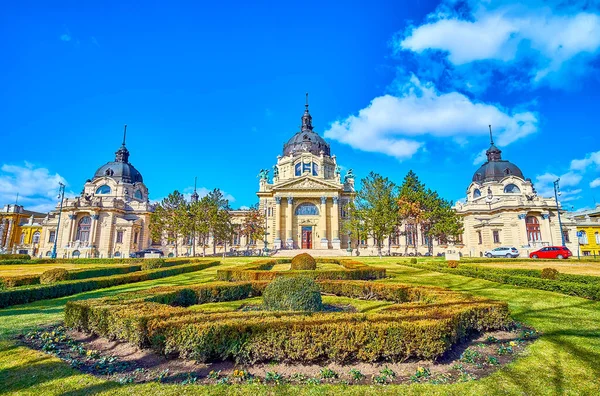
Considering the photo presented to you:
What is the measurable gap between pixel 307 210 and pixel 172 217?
860 inches

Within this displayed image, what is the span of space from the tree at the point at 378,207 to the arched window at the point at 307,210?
1241 cm

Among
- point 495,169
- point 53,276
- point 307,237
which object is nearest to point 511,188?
point 495,169

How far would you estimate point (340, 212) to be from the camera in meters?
55.4

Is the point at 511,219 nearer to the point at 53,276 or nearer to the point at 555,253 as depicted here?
the point at 555,253

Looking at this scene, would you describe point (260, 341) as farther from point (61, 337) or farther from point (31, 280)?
point (31, 280)

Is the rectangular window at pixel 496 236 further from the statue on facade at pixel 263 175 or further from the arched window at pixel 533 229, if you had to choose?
the statue on facade at pixel 263 175

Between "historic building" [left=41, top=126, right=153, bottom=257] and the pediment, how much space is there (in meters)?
25.5

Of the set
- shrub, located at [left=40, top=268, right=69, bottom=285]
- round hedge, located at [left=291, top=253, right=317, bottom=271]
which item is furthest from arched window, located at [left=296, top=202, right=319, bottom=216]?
shrub, located at [left=40, top=268, right=69, bottom=285]

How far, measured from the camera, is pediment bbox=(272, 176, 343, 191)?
53.4m

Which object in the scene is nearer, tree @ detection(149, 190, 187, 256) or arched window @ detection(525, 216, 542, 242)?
tree @ detection(149, 190, 187, 256)

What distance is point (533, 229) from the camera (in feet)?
163

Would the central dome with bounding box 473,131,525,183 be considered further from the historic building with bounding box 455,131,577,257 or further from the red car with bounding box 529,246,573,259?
the red car with bounding box 529,246,573,259

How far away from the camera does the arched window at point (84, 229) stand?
52.5 metres

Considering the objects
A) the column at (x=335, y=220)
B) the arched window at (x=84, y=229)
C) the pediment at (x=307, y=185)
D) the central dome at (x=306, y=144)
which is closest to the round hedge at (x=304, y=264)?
the column at (x=335, y=220)
